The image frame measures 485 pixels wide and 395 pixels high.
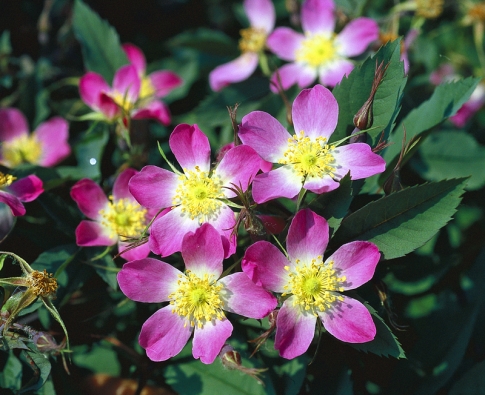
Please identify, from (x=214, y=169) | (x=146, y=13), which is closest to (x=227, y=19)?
(x=146, y=13)

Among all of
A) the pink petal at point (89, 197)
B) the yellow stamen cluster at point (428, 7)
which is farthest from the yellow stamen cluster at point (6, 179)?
the yellow stamen cluster at point (428, 7)

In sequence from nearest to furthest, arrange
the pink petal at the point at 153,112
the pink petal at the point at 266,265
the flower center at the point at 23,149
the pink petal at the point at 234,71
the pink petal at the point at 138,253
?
→ the pink petal at the point at 266,265
the pink petal at the point at 138,253
the pink petal at the point at 153,112
the flower center at the point at 23,149
the pink petal at the point at 234,71

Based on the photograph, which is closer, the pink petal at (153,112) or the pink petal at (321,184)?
the pink petal at (321,184)

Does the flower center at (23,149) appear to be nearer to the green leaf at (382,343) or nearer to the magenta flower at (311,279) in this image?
the magenta flower at (311,279)

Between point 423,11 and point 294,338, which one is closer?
point 294,338

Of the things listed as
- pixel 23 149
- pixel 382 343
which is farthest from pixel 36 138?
pixel 382 343

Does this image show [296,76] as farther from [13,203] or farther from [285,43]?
[13,203]

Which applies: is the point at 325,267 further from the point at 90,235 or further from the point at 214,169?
the point at 90,235
